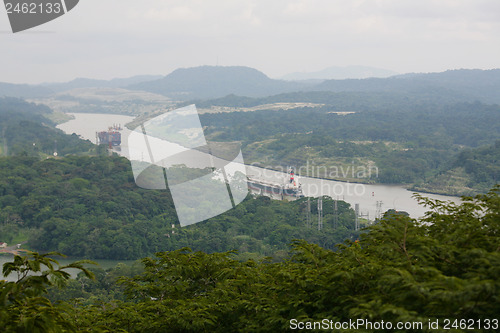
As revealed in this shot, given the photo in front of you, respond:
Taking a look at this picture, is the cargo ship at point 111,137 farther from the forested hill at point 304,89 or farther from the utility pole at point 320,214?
the forested hill at point 304,89

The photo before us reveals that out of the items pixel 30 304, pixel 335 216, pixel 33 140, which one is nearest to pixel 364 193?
pixel 335 216

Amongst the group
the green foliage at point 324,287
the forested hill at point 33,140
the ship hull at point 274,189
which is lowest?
the ship hull at point 274,189

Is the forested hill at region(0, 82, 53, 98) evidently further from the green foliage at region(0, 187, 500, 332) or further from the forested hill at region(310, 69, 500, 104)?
the green foliage at region(0, 187, 500, 332)

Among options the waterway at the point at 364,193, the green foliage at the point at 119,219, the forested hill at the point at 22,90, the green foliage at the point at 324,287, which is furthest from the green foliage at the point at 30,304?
the forested hill at the point at 22,90

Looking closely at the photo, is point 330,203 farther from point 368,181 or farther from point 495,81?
point 495,81

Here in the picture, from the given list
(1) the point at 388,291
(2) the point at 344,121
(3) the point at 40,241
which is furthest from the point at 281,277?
(2) the point at 344,121

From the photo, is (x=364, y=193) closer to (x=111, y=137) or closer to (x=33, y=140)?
(x=111, y=137)
